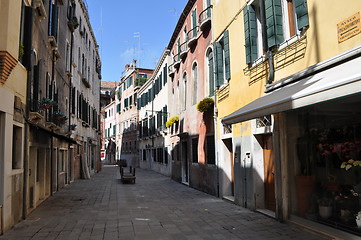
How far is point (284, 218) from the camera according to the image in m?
6.78

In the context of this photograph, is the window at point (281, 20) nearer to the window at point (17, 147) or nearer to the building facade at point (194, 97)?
the building facade at point (194, 97)

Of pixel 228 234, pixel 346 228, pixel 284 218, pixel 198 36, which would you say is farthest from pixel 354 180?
pixel 198 36

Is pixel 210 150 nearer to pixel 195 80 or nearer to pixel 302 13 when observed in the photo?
pixel 195 80

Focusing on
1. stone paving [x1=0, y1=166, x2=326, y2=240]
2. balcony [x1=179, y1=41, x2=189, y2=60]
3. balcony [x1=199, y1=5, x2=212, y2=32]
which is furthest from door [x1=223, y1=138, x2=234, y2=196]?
balcony [x1=179, y1=41, x2=189, y2=60]

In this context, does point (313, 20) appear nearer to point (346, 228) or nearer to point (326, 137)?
point (326, 137)

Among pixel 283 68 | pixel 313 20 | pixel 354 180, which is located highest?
pixel 313 20

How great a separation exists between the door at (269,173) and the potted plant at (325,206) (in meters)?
1.78

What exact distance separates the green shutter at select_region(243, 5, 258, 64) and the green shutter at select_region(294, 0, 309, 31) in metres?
2.12

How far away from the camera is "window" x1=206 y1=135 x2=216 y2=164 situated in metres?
11.7

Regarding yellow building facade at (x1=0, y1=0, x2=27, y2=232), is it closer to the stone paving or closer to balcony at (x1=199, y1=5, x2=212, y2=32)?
the stone paving

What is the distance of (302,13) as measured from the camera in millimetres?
5953

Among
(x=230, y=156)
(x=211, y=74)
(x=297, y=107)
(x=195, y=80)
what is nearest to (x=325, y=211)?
(x=297, y=107)

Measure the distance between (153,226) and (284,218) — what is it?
294cm

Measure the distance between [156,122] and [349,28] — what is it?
21198mm
